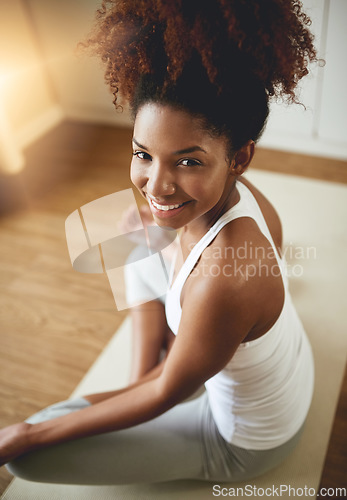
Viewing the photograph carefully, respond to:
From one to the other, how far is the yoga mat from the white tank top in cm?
14

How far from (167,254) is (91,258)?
312mm

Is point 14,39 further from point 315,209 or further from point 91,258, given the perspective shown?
point 91,258

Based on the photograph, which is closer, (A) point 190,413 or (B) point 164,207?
(B) point 164,207

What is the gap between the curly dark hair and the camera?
1.44 feet

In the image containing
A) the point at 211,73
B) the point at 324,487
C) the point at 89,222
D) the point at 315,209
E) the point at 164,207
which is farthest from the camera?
the point at 315,209

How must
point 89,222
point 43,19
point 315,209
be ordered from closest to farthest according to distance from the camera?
point 89,222, point 315,209, point 43,19

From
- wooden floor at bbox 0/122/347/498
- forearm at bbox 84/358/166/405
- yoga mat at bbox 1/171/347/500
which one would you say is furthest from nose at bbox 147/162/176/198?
wooden floor at bbox 0/122/347/498

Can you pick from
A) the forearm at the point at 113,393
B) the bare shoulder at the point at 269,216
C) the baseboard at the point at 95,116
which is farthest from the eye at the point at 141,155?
the baseboard at the point at 95,116

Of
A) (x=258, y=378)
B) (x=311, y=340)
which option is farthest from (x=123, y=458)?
(x=311, y=340)

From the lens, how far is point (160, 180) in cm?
53

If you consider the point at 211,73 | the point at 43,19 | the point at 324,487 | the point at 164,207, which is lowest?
the point at 324,487

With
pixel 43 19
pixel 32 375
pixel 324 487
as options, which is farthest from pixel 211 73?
pixel 43 19

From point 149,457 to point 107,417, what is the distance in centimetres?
12

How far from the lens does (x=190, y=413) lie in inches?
34.2
